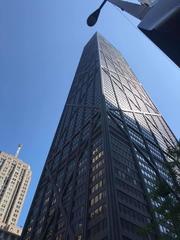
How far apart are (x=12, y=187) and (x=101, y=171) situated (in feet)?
345

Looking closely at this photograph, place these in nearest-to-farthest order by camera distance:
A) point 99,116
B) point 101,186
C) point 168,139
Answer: point 101,186 → point 99,116 → point 168,139

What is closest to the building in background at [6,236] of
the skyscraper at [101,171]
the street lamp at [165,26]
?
the skyscraper at [101,171]

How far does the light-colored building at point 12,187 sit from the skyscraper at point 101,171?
168ft

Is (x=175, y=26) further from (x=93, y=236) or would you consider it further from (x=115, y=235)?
(x=93, y=236)

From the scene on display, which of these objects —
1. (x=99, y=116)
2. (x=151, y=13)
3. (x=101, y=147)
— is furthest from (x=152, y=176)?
(x=151, y=13)

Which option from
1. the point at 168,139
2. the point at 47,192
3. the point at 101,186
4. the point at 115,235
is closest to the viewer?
the point at 115,235

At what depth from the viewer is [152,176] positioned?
70.7 meters

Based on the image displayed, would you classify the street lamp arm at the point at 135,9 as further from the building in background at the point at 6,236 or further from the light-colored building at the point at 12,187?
the light-colored building at the point at 12,187

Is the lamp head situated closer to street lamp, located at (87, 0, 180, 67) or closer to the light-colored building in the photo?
street lamp, located at (87, 0, 180, 67)

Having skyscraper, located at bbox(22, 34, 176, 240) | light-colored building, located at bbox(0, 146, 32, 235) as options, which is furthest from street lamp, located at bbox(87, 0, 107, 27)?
light-colored building, located at bbox(0, 146, 32, 235)

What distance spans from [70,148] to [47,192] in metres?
17.8

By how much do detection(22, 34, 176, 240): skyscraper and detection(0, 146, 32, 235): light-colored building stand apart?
51232 mm

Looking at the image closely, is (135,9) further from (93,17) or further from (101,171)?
(101,171)

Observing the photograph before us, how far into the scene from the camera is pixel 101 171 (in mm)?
61312
